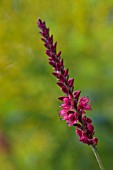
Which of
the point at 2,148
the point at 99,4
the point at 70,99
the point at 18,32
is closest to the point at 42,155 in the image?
the point at 2,148

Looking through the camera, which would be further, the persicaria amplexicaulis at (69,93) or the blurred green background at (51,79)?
the blurred green background at (51,79)

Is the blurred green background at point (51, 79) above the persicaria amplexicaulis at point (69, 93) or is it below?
above

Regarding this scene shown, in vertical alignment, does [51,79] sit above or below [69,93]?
above

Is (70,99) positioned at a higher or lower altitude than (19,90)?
lower

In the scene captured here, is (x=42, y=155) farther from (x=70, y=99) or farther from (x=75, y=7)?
(x=70, y=99)

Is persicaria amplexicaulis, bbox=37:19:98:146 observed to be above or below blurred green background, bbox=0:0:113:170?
below

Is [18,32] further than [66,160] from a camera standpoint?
Yes

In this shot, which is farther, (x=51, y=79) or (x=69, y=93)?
(x=51, y=79)

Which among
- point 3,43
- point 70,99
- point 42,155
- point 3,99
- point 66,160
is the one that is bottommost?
point 70,99
